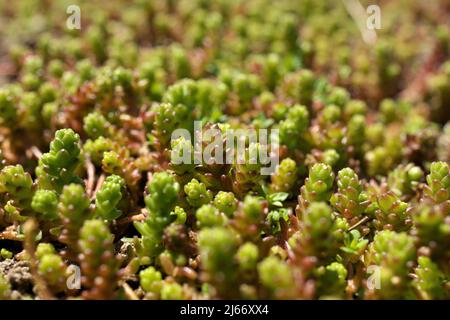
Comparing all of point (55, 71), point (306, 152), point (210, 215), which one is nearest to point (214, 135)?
point (210, 215)

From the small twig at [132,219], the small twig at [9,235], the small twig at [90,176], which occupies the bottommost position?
the small twig at [9,235]

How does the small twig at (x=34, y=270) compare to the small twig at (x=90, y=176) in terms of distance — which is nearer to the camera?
the small twig at (x=34, y=270)

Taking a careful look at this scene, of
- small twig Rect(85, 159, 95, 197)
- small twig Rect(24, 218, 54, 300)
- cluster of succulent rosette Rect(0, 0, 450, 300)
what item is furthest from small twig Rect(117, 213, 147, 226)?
small twig Rect(24, 218, 54, 300)

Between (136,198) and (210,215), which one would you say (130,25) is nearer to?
(136,198)

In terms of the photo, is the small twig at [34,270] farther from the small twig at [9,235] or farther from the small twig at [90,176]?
the small twig at [90,176]

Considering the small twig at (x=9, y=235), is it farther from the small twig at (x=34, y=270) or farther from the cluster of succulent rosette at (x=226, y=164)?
the small twig at (x=34, y=270)

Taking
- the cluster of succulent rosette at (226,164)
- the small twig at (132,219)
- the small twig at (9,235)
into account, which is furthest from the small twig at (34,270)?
the small twig at (132,219)

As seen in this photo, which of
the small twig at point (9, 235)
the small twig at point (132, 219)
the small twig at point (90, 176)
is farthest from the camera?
the small twig at point (90, 176)

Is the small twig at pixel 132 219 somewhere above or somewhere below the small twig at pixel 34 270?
above

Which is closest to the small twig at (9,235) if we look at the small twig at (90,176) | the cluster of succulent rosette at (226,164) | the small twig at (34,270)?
the cluster of succulent rosette at (226,164)

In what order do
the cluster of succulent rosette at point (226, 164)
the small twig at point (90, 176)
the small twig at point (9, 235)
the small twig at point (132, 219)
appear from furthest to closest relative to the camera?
the small twig at point (90, 176) → the small twig at point (132, 219) → the small twig at point (9, 235) → the cluster of succulent rosette at point (226, 164)
